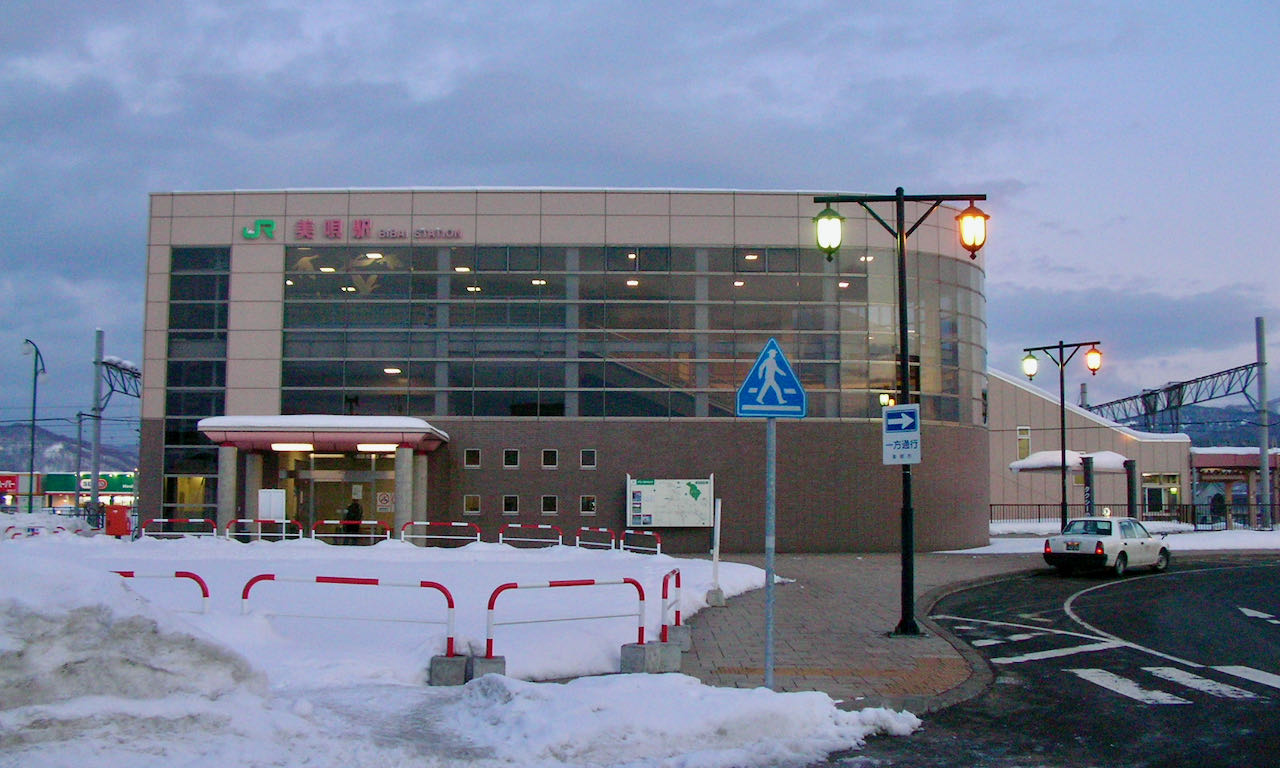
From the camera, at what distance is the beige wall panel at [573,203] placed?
116 feet

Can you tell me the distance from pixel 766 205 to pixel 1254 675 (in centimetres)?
2511

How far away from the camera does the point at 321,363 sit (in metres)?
35.2

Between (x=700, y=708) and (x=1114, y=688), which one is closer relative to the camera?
(x=700, y=708)

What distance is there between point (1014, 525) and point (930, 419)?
1665 centimetres

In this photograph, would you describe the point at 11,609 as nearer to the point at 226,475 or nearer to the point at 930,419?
the point at 226,475

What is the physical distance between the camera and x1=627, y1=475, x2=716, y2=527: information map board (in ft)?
111

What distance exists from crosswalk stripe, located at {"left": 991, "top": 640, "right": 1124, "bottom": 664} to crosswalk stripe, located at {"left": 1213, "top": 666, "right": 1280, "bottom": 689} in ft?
6.03

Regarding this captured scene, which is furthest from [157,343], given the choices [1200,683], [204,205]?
[1200,683]

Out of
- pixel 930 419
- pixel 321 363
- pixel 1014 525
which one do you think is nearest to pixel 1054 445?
pixel 1014 525

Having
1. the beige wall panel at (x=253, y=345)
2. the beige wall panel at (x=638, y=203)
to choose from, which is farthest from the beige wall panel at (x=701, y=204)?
the beige wall panel at (x=253, y=345)

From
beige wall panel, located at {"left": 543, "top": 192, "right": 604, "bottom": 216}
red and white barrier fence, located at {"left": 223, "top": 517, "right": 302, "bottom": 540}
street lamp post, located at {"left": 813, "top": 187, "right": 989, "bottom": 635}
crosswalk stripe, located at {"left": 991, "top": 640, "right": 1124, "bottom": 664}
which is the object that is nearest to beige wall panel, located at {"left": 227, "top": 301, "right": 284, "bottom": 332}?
red and white barrier fence, located at {"left": 223, "top": 517, "right": 302, "bottom": 540}

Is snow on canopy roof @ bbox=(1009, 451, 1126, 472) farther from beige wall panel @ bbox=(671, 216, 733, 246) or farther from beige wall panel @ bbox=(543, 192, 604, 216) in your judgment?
beige wall panel @ bbox=(543, 192, 604, 216)

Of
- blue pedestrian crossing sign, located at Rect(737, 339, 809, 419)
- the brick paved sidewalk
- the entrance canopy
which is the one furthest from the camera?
the entrance canopy

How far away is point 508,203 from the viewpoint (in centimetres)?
3538
